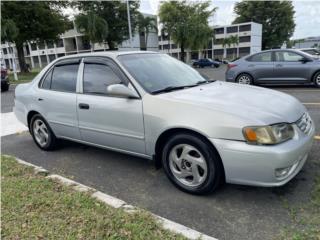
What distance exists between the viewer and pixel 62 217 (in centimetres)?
284

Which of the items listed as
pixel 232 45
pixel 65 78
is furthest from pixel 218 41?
pixel 65 78

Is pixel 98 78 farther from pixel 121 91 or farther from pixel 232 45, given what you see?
pixel 232 45

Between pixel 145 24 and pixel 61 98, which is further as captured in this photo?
pixel 145 24

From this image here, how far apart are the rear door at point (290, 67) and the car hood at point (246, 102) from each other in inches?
278

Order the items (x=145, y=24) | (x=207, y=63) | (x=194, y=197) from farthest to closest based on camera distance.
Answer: (x=145, y=24)
(x=207, y=63)
(x=194, y=197)

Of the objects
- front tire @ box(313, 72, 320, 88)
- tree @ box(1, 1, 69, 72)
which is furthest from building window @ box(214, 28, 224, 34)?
front tire @ box(313, 72, 320, 88)

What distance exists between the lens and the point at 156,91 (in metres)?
3.47

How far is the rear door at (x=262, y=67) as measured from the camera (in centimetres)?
1023

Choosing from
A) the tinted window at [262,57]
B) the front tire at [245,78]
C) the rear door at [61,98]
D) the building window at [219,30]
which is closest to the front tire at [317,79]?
the tinted window at [262,57]

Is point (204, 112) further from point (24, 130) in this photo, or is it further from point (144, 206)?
point (24, 130)

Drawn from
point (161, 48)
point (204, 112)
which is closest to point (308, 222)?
point (204, 112)

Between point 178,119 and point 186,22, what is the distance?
1848 inches

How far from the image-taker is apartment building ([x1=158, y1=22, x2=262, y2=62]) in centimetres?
6209

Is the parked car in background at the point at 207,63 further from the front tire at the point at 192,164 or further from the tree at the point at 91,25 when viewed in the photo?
the front tire at the point at 192,164
